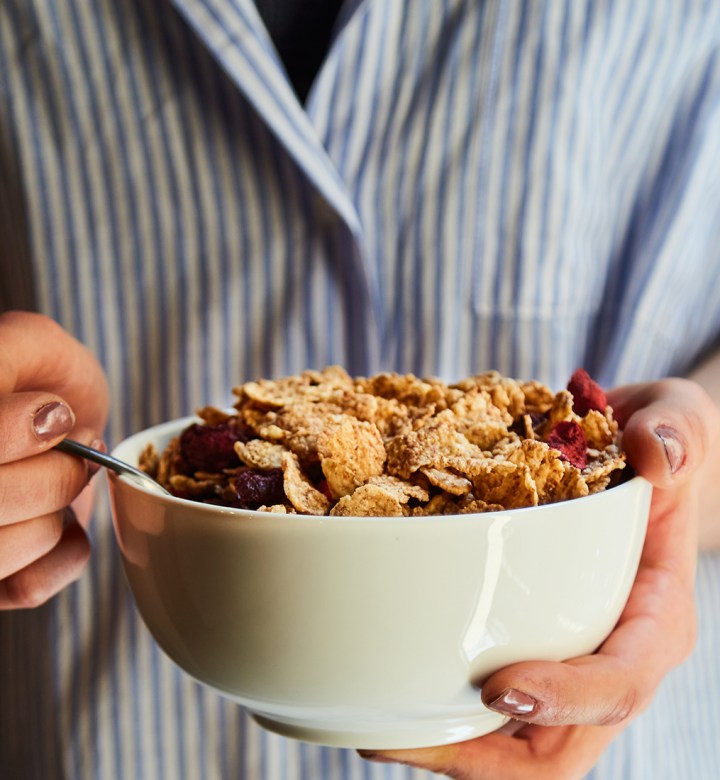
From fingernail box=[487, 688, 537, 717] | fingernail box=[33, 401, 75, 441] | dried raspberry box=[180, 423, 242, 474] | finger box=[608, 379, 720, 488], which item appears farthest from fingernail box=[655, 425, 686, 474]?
fingernail box=[33, 401, 75, 441]

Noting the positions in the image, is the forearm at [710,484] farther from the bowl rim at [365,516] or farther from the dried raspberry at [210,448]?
the dried raspberry at [210,448]

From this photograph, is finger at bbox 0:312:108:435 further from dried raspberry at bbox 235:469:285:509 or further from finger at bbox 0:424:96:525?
dried raspberry at bbox 235:469:285:509

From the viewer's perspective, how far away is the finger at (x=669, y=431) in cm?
47

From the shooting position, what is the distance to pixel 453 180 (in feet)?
2.74

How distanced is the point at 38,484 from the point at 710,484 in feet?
1.74

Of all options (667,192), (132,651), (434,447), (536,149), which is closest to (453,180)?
(536,149)

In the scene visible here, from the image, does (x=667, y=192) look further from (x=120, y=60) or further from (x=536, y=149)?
(x=120, y=60)

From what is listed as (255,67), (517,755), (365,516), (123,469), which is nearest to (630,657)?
(517,755)

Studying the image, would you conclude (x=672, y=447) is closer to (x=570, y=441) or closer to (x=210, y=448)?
(x=570, y=441)

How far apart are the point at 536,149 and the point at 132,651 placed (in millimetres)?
629

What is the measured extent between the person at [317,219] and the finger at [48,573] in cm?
13

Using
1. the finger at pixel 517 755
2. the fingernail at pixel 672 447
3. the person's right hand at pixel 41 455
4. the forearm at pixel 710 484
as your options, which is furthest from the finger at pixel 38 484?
the forearm at pixel 710 484

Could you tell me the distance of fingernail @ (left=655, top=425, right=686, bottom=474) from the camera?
0.47 m

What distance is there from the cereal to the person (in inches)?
10.4
